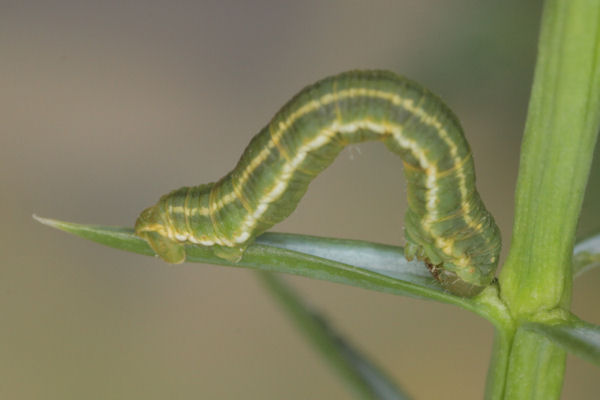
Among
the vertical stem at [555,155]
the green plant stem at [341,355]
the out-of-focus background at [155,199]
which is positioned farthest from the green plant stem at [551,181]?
the out-of-focus background at [155,199]

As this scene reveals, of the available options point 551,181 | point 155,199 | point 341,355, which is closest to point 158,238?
point 341,355

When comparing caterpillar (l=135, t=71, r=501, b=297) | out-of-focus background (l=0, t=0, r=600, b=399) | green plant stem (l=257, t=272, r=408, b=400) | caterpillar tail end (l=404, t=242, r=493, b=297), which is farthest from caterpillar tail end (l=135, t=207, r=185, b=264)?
out-of-focus background (l=0, t=0, r=600, b=399)

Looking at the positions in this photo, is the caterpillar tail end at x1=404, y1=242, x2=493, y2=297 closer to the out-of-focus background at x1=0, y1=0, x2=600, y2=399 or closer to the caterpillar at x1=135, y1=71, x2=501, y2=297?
the caterpillar at x1=135, y1=71, x2=501, y2=297

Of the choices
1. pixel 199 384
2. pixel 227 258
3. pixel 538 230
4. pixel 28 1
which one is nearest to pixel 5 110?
pixel 28 1

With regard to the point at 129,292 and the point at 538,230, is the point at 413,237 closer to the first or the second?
the point at 538,230

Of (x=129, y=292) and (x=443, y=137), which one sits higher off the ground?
(x=443, y=137)

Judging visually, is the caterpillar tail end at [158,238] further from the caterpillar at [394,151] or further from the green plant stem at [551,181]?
the green plant stem at [551,181]
